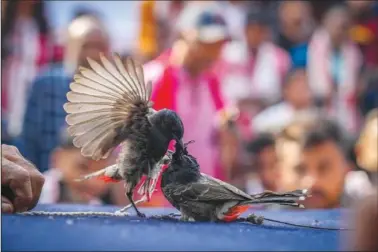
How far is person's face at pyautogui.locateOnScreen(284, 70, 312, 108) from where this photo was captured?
432cm

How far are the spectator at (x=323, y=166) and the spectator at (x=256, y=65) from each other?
787mm

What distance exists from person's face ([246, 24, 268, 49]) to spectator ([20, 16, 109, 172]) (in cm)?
202

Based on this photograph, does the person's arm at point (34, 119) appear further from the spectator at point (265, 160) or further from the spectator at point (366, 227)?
the spectator at point (366, 227)

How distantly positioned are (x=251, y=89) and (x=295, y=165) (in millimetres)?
1472

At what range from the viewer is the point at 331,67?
4.94m

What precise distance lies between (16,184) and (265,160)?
2262mm

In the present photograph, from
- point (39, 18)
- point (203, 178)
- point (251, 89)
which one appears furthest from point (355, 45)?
point (203, 178)

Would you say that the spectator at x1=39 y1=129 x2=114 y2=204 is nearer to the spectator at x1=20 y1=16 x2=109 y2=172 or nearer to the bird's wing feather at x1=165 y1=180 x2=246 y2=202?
the spectator at x1=20 y1=16 x2=109 y2=172

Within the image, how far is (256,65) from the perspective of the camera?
4773 millimetres

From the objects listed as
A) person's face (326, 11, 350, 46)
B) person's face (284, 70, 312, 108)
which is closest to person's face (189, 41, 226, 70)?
person's face (284, 70, 312, 108)

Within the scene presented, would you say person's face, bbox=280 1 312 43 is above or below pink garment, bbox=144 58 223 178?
above

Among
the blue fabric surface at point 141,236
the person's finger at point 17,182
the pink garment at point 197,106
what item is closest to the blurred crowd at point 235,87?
the pink garment at point 197,106

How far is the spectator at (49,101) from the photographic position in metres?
2.50

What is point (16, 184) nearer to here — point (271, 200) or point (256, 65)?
point (271, 200)
